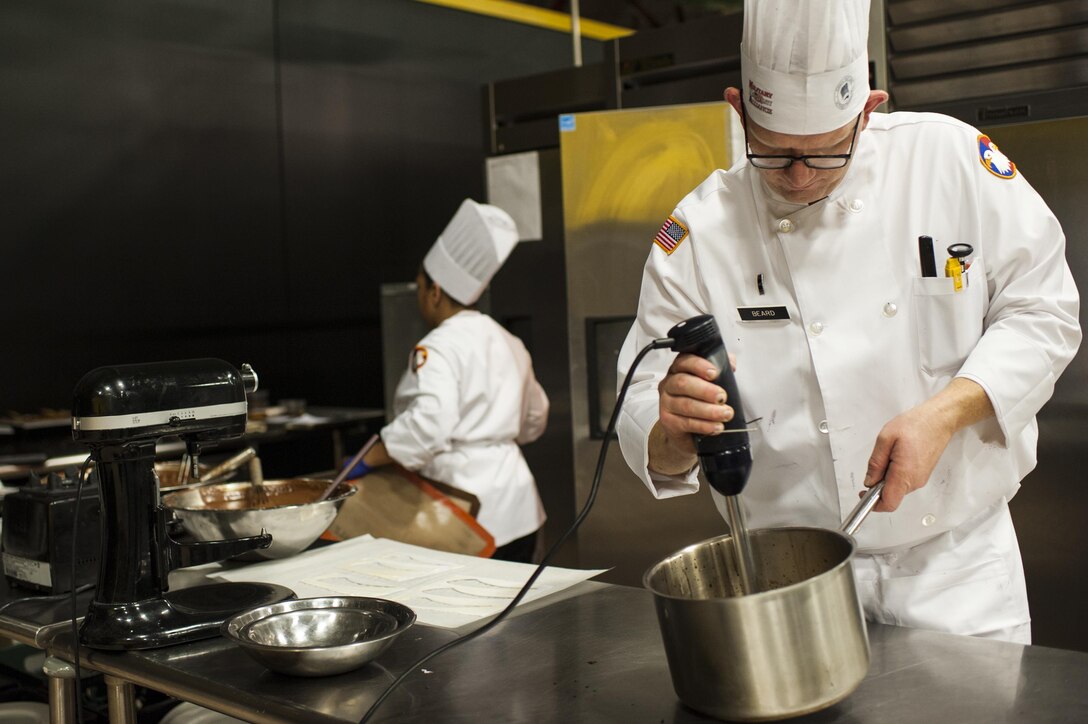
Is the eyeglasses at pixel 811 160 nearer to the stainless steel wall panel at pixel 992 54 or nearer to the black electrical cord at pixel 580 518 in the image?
the black electrical cord at pixel 580 518

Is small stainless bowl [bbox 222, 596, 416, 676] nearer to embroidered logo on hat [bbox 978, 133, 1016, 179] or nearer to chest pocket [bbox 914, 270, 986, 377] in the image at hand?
chest pocket [bbox 914, 270, 986, 377]

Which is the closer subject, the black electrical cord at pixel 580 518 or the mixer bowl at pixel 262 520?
the black electrical cord at pixel 580 518

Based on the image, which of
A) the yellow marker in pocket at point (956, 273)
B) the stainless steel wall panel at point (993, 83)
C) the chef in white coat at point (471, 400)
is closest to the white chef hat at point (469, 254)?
the chef in white coat at point (471, 400)

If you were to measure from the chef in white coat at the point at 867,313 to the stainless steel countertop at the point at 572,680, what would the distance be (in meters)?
0.21

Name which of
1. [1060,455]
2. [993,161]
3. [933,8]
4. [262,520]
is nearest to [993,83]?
[933,8]

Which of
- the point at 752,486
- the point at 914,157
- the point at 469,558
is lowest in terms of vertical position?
the point at 469,558

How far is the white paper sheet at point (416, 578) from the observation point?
65.6 inches

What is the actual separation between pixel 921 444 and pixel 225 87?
437 cm

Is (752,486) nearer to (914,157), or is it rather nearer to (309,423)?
(914,157)

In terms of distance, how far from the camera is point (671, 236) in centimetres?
171

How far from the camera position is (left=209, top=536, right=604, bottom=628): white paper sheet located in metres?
1.67

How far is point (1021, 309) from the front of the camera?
59.7 inches

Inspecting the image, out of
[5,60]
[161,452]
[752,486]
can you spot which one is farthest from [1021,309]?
[5,60]

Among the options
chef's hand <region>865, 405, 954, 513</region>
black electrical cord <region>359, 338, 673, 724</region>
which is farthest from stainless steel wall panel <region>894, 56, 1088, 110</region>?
black electrical cord <region>359, 338, 673, 724</region>
